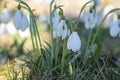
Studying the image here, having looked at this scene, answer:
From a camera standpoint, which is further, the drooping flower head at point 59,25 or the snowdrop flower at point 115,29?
the snowdrop flower at point 115,29

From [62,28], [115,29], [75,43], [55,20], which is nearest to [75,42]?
[75,43]

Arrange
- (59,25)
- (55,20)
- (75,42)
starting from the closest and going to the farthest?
(75,42)
(59,25)
(55,20)

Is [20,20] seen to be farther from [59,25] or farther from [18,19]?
[59,25]

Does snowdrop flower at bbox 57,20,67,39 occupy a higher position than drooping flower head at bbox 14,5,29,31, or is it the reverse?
drooping flower head at bbox 14,5,29,31

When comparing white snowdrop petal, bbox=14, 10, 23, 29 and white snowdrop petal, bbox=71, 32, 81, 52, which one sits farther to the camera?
white snowdrop petal, bbox=14, 10, 23, 29

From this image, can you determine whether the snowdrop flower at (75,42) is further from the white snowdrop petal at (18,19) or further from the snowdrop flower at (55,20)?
the white snowdrop petal at (18,19)

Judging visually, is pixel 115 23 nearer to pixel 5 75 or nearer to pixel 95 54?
pixel 95 54

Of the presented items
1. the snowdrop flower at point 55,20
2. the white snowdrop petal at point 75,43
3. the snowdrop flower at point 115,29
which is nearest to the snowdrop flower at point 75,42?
the white snowdrop petal at point 75,43

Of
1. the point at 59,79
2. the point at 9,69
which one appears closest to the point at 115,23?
the point at 59,79

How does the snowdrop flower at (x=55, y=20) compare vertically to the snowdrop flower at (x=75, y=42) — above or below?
above

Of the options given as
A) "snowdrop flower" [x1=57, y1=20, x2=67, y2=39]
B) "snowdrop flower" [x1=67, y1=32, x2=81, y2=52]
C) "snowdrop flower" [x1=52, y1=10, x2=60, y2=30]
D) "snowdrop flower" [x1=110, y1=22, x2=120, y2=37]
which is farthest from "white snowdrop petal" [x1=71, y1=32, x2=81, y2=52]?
"snowdrop flower" [x1=110, y1=22, x2=120, y2=37]

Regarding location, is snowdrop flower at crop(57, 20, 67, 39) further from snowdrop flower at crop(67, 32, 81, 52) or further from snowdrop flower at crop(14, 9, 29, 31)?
snowdrop flower at crop(14, 9, 29, 31)
